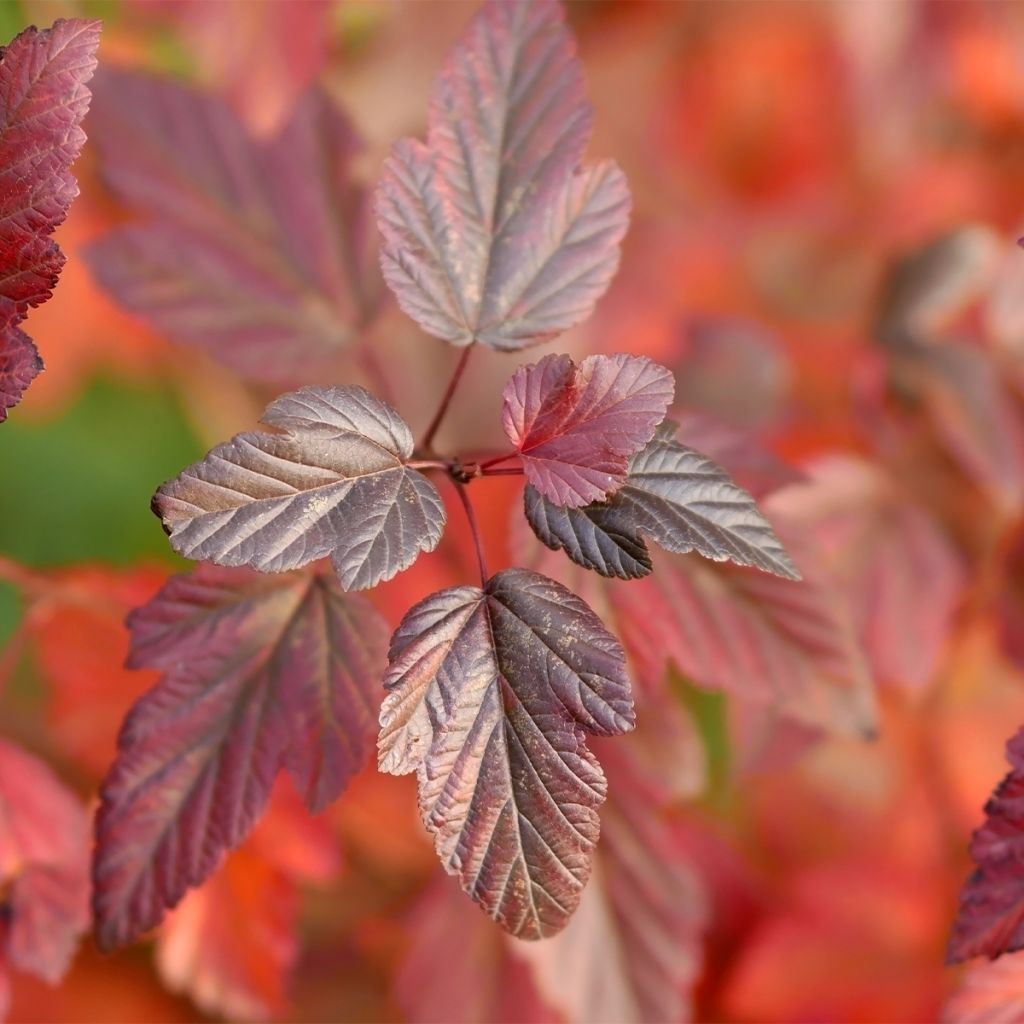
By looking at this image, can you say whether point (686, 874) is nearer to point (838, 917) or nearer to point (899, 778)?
point (838, 917)

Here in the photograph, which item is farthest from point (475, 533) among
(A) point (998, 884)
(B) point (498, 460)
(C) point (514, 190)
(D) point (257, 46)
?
(D) point (257, 46)

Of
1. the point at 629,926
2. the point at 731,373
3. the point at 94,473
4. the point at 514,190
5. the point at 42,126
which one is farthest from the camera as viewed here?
the point at 94,473

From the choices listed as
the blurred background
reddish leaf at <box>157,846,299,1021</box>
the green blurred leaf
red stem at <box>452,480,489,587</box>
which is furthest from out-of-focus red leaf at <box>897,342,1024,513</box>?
the green blurred leaf

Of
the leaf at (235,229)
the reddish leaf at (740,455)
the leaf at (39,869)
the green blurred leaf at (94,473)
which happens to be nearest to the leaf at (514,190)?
the reddish leaf at (740,455)

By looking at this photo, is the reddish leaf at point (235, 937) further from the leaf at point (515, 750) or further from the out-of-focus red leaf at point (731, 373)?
the out-of-focus red leaf at point (731, 373)

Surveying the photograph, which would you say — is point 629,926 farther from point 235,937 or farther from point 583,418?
point 583,418

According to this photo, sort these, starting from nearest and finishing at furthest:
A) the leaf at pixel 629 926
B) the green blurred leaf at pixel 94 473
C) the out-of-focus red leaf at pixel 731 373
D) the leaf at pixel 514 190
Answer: the leaf at pixel 514 190
the leaf at pixel 629 926
the out-of-focus red leaf at pixel 731 373
the green blurred leaf at pixel 94 473

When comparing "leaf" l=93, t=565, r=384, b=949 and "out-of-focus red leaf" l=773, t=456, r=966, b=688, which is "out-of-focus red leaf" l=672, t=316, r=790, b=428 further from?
"leaf" l=93, t=565, r=384, b=949
